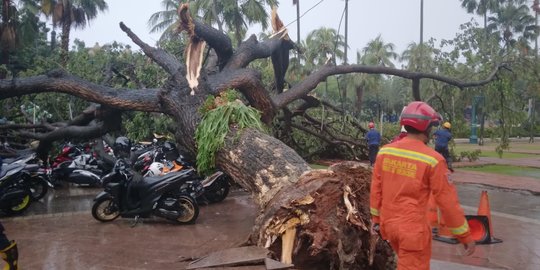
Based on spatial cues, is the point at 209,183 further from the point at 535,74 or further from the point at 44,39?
the point at 44,39

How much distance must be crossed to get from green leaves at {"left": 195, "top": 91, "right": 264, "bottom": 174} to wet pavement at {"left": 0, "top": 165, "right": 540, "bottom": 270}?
3.40 ft

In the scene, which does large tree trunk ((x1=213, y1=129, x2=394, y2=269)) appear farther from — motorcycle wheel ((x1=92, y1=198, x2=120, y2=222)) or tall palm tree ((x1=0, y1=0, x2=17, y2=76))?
tall palm tree ((x1=0, y1=0, x2=17, y2=76))

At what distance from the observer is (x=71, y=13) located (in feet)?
87.6

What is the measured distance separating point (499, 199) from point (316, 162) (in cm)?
640

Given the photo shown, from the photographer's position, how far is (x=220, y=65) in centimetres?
982

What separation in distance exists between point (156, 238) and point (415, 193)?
4.17 metres

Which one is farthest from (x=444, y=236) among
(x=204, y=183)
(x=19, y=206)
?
(x=19, y=206)

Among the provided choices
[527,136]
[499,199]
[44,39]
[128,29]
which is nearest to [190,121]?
[128,29]

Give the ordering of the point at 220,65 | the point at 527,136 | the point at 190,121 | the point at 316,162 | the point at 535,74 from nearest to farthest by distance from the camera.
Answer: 1. the point at 190,121
2. the point at 220,65
3. the point at 535,74
4. the point at 316,162
5. the point at 527,136

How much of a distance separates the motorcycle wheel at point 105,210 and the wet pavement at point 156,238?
0.38ft

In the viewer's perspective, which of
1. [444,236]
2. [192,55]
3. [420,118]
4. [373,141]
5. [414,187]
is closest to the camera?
[414,187]

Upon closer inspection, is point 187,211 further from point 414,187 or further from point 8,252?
point 414,187

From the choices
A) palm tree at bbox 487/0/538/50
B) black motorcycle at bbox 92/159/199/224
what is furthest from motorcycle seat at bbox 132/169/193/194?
palm tree at bbox 487/0/538/50

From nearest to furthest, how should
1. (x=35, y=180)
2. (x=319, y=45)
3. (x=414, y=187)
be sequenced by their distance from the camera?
(x=414, y=187) → (x=35, y=180) → (x=319, y=45)
